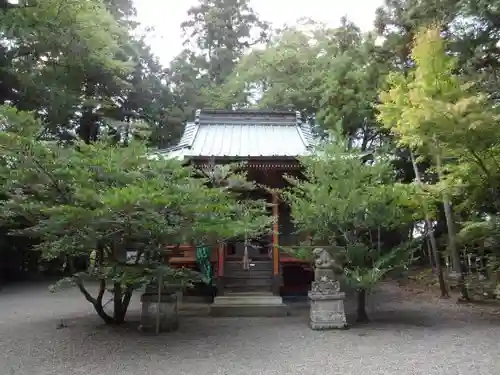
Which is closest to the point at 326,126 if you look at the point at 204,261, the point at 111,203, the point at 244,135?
the point at 244,135

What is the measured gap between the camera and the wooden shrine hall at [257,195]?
31.3ft

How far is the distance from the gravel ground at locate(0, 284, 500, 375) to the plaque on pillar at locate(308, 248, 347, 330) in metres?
0.26

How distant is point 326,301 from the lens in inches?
289

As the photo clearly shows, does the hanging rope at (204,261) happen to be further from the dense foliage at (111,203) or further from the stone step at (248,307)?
the dense foliage at (111,203)

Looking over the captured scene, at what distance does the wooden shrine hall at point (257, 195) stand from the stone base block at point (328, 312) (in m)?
1.53

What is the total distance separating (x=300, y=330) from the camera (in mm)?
7211

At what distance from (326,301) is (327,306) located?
8cm

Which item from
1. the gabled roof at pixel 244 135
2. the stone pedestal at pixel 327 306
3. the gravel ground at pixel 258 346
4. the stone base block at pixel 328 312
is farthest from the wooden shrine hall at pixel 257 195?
the stone base block at pixel 328 312

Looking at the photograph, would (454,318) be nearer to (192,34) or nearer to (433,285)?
(433,285)

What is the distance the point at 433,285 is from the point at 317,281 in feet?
21.7

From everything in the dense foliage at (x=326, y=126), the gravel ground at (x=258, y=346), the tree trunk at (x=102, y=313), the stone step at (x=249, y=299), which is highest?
the dense foliage at (x=326, y=126)

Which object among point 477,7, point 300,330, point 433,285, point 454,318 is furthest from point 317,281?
point 433,285

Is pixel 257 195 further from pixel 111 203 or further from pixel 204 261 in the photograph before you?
pixel 111 203

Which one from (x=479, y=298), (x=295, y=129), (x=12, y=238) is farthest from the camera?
(x=12, y=238)
